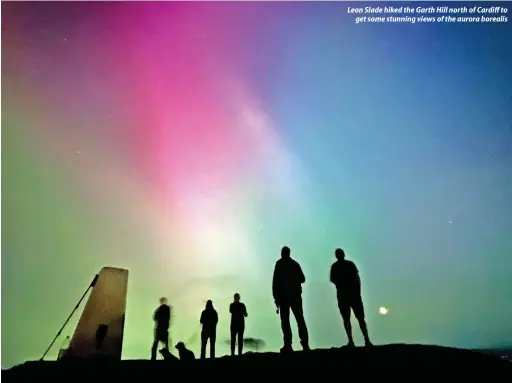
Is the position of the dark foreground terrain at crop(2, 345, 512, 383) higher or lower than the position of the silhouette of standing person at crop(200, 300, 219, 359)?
lower

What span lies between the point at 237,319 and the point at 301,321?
198cm

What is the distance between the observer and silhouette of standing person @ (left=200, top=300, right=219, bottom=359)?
8.20m

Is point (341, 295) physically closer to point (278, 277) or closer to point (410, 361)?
point (278, 277)

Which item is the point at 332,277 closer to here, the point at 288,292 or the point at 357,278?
the point at 357,278

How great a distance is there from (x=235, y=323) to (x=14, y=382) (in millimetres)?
3968

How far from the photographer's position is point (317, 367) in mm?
5281

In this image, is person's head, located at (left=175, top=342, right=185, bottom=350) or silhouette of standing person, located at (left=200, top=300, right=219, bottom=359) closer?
person's head, located at (left=175, top=342, right=185, bottom=350)

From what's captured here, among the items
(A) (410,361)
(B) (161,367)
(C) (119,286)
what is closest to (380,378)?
(A) (410,361)

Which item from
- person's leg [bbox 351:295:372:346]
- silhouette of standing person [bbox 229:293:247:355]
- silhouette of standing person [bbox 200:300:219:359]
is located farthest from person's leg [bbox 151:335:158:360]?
person's leg [bbox 351:295:372:346]

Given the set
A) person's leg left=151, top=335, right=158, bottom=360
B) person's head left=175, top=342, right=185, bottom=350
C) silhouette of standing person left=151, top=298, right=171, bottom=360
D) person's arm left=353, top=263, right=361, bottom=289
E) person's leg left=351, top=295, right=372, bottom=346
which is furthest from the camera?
silhouette of standing person left=151, top=298, right=171, bottom=360

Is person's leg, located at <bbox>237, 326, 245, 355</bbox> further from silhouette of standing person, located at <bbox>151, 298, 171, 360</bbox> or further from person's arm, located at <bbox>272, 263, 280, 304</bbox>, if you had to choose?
person's arm, located at <bbox>272, 263, 280, 304</bbox>

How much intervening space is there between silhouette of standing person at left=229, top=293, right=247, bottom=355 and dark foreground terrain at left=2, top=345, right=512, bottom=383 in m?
2.13

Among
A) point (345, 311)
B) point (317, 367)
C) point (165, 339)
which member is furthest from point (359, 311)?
point (165, 339)

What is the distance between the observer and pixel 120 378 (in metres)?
5.46
